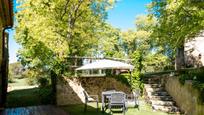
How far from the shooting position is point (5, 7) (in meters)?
9.51

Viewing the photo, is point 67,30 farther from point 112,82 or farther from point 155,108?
point 155,108

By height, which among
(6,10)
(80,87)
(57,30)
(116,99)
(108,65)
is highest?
(57,30)

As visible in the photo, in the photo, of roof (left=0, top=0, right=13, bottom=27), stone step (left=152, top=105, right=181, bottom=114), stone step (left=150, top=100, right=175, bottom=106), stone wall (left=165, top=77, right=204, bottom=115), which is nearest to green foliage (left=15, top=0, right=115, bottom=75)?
roof (left=0, top=0, right=13, bottom=27)

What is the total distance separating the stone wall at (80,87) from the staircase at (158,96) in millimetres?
1660

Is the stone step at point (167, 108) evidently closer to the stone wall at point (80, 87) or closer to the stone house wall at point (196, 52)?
the stone wall at point (80, 87)

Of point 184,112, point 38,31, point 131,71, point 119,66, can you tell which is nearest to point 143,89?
point 131,71

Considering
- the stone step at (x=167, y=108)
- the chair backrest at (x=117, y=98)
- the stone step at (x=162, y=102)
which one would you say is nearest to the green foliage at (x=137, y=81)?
the stone step at (x=162, y=102)

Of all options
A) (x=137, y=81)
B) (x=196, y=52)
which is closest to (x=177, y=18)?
(x=137, y=81)

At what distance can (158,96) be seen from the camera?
16.1 meters

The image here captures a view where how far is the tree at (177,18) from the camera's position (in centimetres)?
1407

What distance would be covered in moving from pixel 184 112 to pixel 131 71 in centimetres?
563

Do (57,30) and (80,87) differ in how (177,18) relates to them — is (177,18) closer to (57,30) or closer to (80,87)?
(80,87)

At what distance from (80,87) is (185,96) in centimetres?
674

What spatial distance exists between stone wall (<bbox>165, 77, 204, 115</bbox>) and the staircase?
0.31 metres
